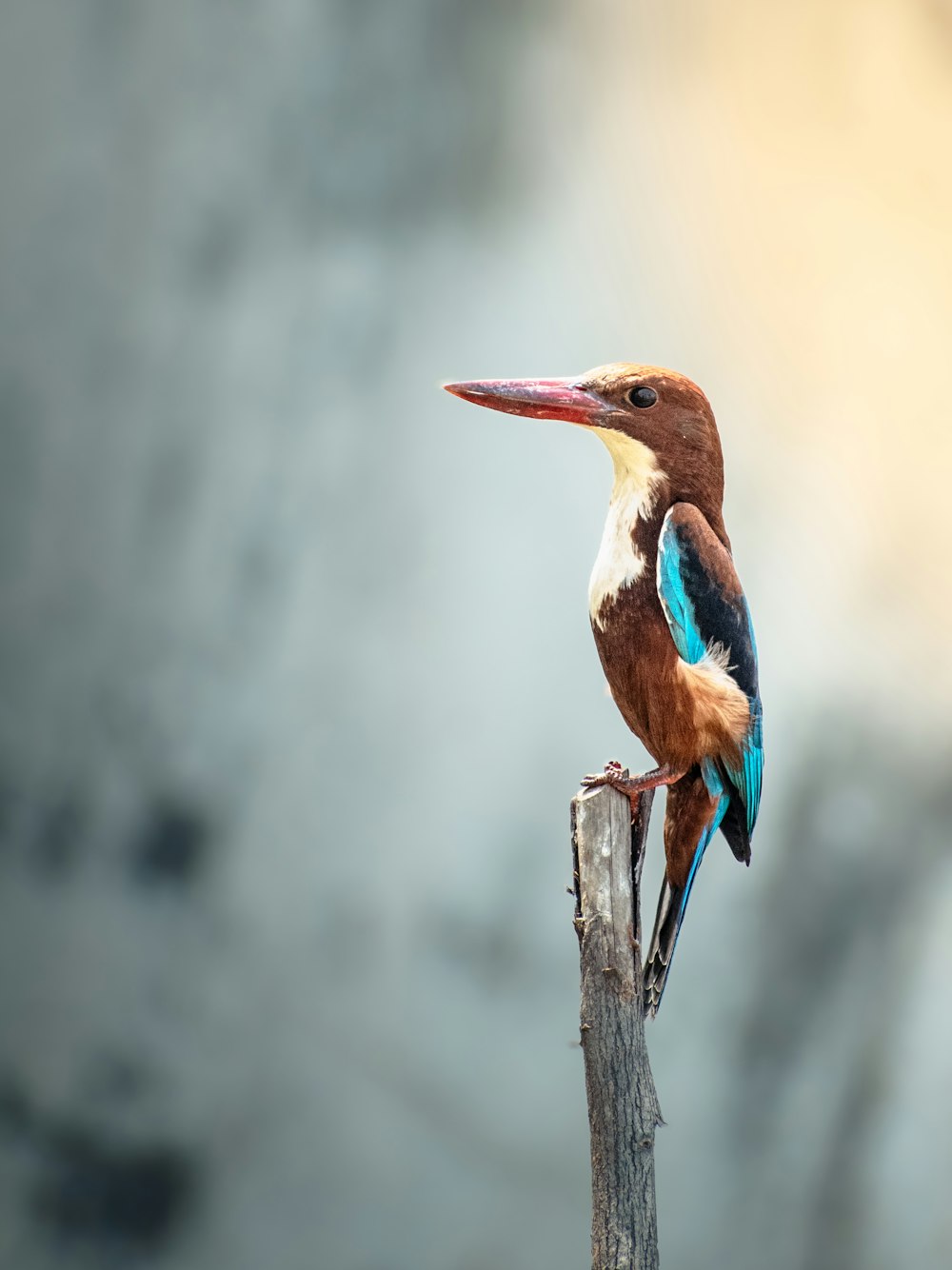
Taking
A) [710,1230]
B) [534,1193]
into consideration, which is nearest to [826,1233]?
[710,1230]

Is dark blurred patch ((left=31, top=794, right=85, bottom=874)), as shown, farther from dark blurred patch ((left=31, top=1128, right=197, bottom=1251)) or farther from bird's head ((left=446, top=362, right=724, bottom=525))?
bird's head ((left=446, top=362, right=724, bottom=525))

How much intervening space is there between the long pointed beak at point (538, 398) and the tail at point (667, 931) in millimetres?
566

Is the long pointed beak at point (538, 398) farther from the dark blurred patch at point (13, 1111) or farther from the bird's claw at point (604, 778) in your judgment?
the dark blurred patch at point (13, 1111)

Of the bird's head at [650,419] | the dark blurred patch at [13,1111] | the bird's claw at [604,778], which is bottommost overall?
the dark blurred patch at [13,1111]

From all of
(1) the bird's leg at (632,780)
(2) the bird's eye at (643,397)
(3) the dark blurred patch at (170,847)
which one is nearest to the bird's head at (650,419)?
(2) the bird's eye at (643,397)

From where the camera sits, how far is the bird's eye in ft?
5.54

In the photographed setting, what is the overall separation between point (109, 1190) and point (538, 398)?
1.97 meters

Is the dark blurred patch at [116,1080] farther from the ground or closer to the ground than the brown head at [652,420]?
closer to the ground

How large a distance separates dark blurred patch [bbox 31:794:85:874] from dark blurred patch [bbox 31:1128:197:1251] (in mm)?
562

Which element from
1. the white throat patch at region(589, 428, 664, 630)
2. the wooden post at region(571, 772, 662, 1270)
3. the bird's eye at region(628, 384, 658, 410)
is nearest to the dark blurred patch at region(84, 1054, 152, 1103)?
the wooden post at region(571, 772, 662, 1270)

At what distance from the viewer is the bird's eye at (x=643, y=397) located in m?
1.69

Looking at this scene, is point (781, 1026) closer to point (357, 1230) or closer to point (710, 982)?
point (710, 982)

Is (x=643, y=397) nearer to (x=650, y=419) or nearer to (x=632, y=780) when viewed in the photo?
(x=650, y=419)

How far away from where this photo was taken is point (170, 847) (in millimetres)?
2680
